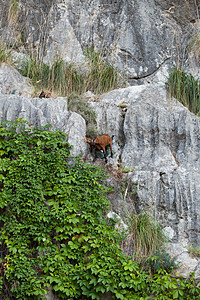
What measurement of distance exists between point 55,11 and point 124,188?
571 cm

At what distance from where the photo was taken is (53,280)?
3.97 metres

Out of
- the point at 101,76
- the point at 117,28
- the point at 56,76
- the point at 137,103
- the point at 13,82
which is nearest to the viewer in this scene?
the point at 137,103

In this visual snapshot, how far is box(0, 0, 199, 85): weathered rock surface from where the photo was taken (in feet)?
26.3

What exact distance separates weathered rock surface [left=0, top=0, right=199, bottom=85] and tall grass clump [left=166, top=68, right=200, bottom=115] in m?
1.83

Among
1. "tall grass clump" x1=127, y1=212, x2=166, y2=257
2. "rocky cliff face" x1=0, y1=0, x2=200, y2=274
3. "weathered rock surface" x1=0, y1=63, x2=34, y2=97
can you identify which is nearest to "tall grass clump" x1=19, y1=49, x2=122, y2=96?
"weathered rock surface" x1=0, y1=63, x2=34, y2=97

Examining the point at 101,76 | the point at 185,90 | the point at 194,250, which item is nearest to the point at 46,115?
the point at 101,76

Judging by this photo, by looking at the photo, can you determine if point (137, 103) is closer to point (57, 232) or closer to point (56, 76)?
point (56, 76)

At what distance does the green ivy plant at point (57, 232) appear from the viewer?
12.9 feet

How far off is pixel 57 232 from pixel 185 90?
3660 mm

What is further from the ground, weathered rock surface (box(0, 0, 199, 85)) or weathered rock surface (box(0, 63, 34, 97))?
weathered rock surface (box(0, 0, 199, 85))

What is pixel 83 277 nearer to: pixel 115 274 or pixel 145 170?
pixel 115 274

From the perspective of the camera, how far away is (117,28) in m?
8.37

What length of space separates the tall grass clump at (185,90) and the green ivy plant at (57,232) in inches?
92.8

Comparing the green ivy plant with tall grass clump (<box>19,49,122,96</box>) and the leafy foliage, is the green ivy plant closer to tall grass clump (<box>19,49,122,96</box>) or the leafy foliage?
tall grass clump (<box>19,49,122,96</box>)
